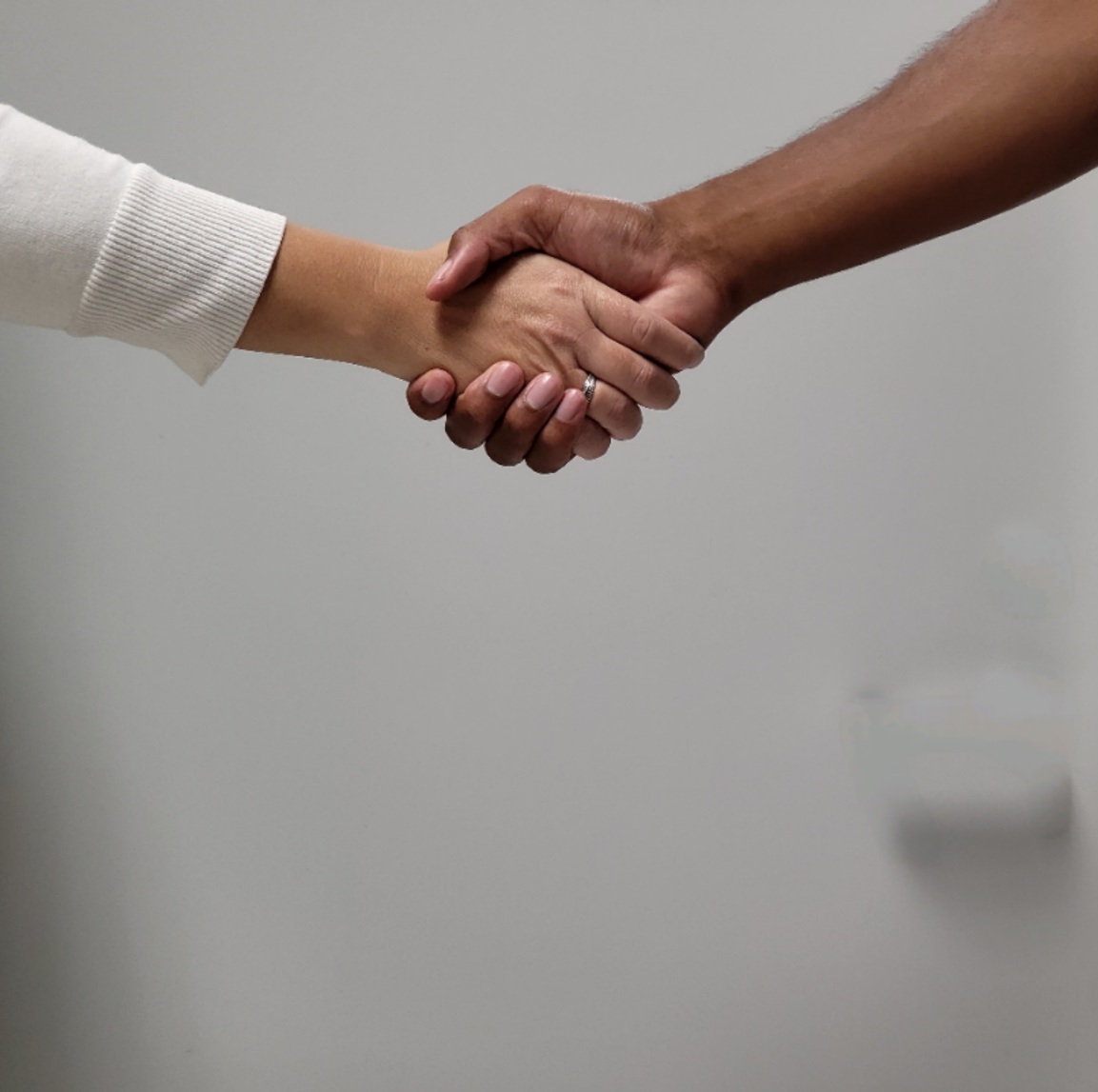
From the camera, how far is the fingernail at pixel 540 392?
43.6 inches

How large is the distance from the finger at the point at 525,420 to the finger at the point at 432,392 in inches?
2.3

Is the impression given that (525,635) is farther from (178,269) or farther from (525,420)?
(178,269)

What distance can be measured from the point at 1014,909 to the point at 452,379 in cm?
95

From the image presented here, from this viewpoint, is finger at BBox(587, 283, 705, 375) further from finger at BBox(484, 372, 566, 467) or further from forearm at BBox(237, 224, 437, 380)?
forearm at BBox(237, 224, 437, 380)

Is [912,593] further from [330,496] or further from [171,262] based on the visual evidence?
[171,262]

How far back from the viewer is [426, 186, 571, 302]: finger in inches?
42.0

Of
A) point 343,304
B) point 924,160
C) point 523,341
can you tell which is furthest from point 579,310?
point 924,160

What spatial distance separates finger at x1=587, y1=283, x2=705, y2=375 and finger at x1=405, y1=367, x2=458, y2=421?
0.15m

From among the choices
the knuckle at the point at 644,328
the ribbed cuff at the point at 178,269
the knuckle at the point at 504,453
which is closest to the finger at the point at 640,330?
the knuckle at the point at 644,328

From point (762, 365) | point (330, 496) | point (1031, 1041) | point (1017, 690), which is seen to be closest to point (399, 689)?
point (330, 496)

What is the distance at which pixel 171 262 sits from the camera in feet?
3.13

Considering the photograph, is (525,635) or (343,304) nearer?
(343,304)

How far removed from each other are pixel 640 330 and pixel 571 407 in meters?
0.10

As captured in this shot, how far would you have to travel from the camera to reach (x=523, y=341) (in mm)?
1115
